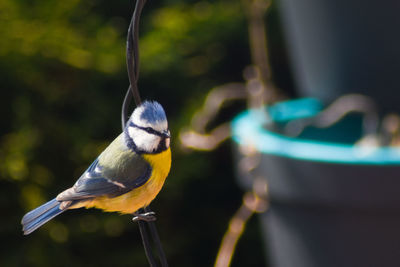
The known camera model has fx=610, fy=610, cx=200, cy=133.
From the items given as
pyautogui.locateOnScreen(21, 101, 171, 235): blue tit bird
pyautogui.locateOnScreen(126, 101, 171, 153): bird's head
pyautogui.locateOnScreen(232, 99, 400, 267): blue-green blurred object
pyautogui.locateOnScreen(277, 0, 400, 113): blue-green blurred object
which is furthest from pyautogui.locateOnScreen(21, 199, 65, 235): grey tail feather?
pyautogui.locateOnScreen(277, 0, 400, 113): blue-green blurred object

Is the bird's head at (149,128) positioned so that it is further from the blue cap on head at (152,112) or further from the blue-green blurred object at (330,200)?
the blue-green blurred object at (330,200)

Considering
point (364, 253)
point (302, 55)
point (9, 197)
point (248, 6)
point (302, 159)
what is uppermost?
point (248, 6)

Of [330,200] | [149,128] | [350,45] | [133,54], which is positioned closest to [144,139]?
[149,128]

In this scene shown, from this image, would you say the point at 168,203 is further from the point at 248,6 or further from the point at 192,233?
the point at 248,6

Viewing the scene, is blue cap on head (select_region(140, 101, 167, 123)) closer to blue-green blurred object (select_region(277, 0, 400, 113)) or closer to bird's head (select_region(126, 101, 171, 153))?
bird's head (select_region(126, 101, 171, 153))

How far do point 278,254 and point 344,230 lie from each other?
0.86 feet

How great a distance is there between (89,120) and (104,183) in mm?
1061

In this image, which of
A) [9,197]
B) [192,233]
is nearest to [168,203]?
[192,233]

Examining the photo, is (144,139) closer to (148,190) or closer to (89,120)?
(148,190)

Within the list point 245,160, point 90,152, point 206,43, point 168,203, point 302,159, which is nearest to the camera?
point 302,159

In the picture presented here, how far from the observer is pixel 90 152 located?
1737mm

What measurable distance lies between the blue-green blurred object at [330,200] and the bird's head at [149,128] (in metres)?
0.72

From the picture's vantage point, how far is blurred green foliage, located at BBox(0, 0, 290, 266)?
167cm

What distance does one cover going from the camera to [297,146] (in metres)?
1.51
